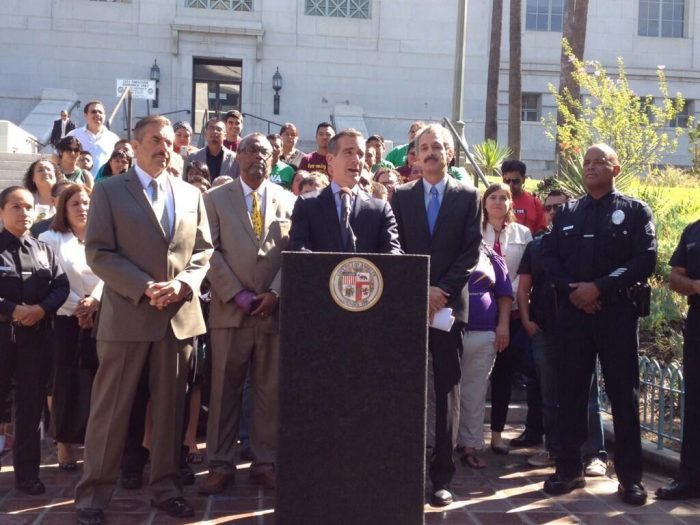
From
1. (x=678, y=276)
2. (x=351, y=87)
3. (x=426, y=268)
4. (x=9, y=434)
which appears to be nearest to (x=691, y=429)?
(x=678, y=276)

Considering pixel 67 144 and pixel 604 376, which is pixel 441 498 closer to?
pixel 604 376

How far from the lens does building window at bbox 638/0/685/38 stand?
1314 inches

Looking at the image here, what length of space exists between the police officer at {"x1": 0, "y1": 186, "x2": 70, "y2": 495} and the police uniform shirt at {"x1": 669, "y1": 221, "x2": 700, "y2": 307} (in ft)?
14.1

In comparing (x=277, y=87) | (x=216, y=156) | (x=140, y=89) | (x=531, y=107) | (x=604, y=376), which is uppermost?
(x=531, y=107)

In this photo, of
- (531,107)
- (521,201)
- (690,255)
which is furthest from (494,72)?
(690,255)

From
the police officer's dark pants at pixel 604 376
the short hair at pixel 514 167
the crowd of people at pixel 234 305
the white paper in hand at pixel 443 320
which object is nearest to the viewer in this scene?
the crowd of people at pixel 234 305

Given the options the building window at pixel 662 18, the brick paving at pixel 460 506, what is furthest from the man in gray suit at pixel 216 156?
the building window at pixel 662 18

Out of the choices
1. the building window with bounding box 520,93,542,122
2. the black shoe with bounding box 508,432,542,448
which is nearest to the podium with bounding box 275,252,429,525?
the black shoe with bounding box 508,432,542,448

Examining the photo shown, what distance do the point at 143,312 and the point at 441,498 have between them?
228 centimetres

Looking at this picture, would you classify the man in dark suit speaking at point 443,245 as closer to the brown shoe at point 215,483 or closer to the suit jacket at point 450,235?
the suit jacket at point 450,235

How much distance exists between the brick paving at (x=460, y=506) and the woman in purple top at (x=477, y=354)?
351mm

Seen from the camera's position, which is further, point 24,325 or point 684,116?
point 684,116

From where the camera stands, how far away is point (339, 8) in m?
30.5

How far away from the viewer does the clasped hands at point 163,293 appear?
19.0 feet
